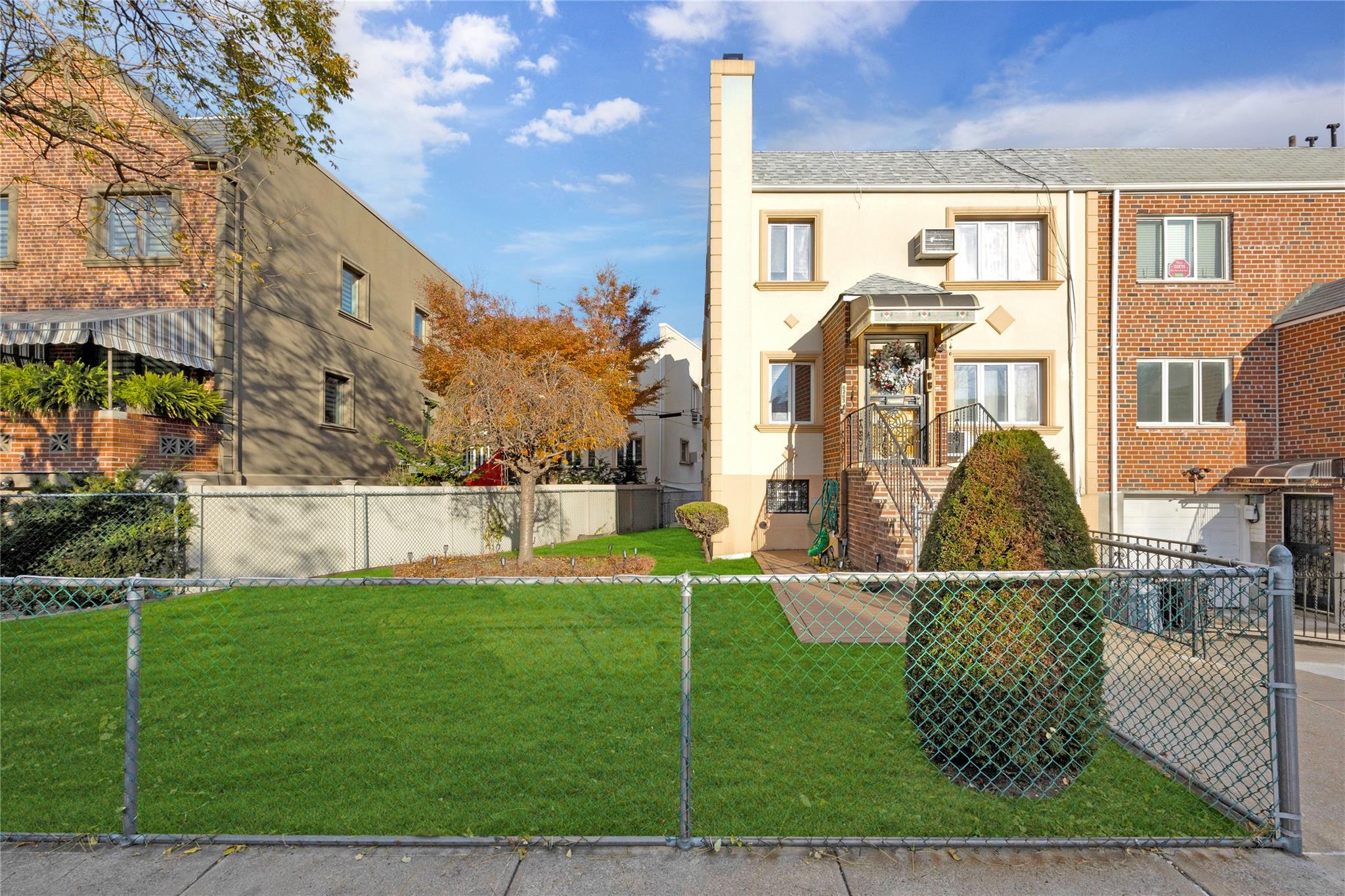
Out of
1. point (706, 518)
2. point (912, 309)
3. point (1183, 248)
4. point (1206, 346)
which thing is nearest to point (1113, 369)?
point (1206, 346)

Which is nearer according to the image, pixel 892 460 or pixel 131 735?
pixel 131 735

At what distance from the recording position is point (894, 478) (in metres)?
10.3

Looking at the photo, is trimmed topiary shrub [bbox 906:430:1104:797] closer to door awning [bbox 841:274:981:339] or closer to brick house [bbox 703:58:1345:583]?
door awning [bbox 841:274:981:339]

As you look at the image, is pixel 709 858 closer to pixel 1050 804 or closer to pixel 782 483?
pixel 1050 804

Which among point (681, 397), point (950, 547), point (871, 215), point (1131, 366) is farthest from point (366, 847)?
point (681, 397)

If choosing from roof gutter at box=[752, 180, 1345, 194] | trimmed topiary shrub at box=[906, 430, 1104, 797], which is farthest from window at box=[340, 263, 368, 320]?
trimmed topiary shrub at box=[906, 430, 1104, 797]

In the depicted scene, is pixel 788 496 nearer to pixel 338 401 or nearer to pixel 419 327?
pixel 338 401

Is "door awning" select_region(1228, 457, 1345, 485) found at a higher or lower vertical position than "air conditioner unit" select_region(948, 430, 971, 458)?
lower

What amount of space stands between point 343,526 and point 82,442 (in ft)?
13.2

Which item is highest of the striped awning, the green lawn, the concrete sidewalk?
the striped awning

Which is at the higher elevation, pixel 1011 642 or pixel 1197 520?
pixel 1011 642

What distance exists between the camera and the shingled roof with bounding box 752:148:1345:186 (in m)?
13.6

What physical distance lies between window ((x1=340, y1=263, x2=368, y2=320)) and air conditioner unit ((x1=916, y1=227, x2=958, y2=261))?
13.7m

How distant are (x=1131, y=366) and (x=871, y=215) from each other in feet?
19.9
